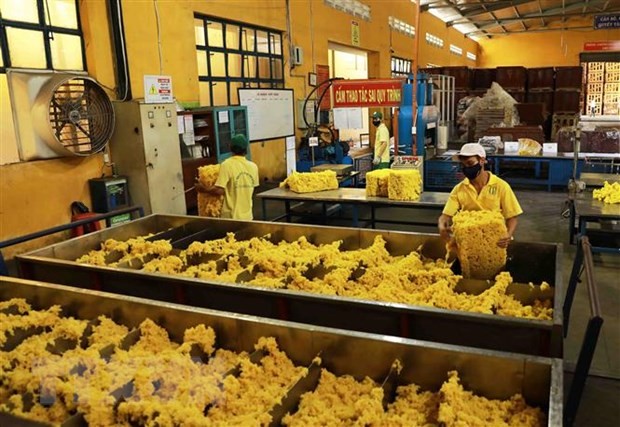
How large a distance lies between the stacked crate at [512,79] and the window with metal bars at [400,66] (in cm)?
372

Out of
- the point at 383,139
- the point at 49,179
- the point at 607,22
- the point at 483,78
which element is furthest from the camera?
the point at 607,22

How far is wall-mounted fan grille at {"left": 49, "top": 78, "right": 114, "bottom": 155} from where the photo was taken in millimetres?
6176

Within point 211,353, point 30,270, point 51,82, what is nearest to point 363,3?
point 51,82

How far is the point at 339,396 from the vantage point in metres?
2.20

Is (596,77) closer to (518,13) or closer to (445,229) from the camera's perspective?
(518,13)

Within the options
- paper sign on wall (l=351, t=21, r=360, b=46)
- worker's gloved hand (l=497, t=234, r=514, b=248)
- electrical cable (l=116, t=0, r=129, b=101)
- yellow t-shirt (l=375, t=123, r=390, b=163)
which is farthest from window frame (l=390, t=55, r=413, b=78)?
worker's gloved hand (l=497, t=234, r=514, b=248)

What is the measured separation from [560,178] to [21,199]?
9078 millimetres

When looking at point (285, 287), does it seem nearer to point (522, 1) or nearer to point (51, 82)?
point (51, 82)

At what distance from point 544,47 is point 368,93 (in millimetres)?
23895

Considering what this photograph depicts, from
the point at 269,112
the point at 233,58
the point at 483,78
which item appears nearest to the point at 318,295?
the point at 269,112

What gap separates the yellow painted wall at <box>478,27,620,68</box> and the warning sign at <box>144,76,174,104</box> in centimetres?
2409

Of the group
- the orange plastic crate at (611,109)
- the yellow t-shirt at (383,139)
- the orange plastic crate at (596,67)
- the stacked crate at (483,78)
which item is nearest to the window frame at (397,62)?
the stacked crate at (483,78)

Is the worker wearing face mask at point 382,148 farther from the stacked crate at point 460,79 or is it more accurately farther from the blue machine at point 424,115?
the stacked crate at point 460,79

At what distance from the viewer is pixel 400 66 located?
19438 millimetres
